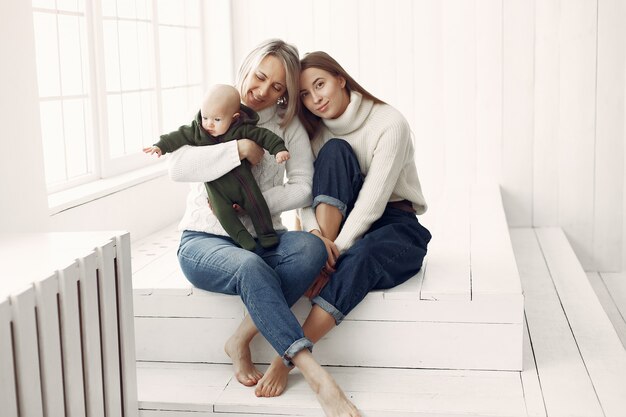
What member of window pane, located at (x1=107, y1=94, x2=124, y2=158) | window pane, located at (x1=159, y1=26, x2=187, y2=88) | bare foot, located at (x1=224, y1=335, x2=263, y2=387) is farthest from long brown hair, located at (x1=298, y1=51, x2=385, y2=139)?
window pane, located at (x1=159, y1=26, x2=187, y2=88)

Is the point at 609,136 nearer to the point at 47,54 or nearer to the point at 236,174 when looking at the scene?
the point at 236,174

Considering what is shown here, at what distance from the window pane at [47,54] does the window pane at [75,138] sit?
0.35 feet

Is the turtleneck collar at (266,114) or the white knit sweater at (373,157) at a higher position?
the turtleneck collar at (266,114)

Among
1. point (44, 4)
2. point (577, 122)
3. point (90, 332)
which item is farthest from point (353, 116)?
point (577, 122)

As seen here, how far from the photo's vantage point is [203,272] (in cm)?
246

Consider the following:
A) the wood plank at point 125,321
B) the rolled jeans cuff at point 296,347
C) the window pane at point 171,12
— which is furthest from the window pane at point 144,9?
the rolled jeans cuff at point 296,347

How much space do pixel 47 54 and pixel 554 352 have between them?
6.65ft

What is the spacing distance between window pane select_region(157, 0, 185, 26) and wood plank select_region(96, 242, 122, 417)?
2448 mm

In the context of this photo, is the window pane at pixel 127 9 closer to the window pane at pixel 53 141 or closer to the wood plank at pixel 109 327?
the window pane at pixel 53 141

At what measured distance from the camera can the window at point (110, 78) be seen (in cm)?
313

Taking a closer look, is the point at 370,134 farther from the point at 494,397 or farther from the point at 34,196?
the point at 34,196

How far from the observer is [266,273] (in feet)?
7.63

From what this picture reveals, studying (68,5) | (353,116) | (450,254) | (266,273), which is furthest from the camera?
(68,5)

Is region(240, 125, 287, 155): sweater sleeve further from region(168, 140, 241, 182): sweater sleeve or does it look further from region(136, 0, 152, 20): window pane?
region(136, 0, 152, 20): window pane
